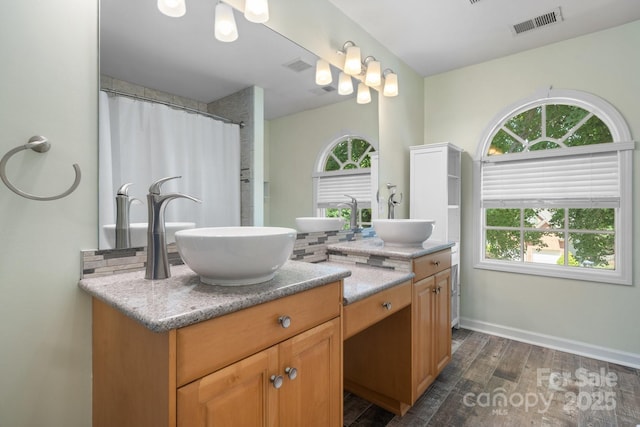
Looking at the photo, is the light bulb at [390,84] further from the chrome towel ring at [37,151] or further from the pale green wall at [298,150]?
the chrome towel ring at [37,151]

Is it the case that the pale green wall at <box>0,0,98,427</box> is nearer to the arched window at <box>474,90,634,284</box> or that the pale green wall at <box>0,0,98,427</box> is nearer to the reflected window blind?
the reflected window blind

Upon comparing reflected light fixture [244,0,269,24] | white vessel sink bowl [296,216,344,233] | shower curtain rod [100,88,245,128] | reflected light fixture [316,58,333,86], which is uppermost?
reflected light fixture [244,0,269,24]

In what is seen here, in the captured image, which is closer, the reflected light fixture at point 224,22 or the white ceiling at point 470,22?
the reflected light fixture at point 224,22

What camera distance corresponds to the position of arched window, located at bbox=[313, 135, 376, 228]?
2.13m

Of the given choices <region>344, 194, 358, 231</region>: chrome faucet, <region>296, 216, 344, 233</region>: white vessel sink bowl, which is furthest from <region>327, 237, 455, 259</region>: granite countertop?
<region>344, 194, 358, 231</region>: chrome faucet

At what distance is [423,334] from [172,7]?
2.08 metres

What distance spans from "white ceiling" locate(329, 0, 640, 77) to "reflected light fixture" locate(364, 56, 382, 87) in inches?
11.5

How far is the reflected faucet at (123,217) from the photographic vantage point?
1202 millimetres

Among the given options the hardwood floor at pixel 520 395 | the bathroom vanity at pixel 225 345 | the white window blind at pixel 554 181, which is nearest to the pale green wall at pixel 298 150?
the bathroom vanity at pixel 225 345

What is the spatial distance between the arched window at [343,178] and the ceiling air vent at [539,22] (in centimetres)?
145

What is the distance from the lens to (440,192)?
9.24 feet

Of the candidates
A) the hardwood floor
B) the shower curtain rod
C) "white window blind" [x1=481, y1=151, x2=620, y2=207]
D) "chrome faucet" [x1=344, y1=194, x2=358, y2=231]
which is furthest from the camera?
"white window blind" [x1=481, y1=151, x2=620, y2=207]

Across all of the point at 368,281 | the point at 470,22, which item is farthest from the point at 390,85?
the point at 368,281

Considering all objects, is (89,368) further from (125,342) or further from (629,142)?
(629,142)
